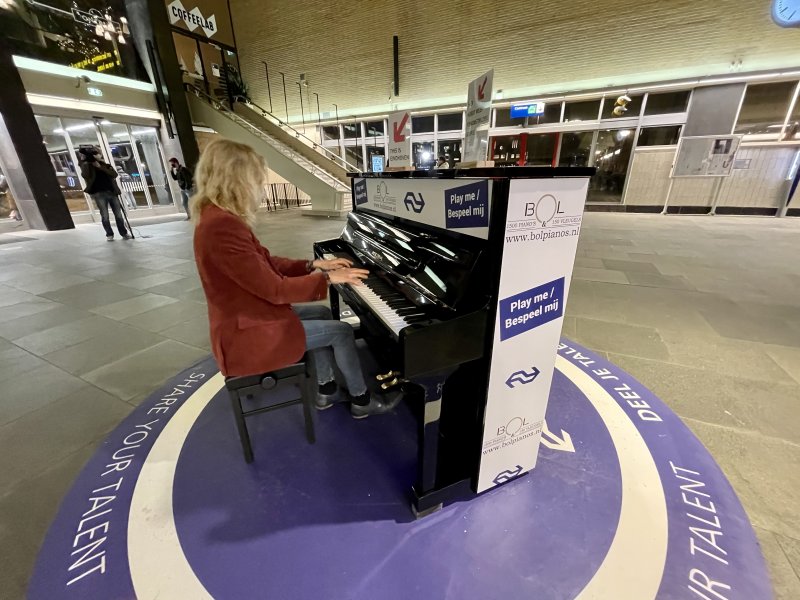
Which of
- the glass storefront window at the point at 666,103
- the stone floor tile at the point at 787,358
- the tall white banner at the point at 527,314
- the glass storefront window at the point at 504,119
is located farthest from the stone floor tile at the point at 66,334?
the glass storefront window at the point at 666,103

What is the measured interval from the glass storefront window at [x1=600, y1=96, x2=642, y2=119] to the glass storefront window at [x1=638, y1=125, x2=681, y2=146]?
0.55 metres

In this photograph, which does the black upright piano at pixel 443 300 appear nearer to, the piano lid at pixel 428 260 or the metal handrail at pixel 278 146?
the piano lid at pixel 428 260

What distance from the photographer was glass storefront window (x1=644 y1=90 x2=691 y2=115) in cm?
909

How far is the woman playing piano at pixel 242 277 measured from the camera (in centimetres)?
129

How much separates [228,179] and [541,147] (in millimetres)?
12145

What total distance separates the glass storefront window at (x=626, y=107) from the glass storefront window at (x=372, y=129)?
801 centimetres

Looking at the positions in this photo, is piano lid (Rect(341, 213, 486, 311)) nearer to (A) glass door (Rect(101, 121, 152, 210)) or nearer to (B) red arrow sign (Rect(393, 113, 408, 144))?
(B) red arrow sign (Rect(393, 113, 408, 144))

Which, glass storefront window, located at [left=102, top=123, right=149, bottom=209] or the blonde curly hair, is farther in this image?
glass storefront window, located at [left=102, top=123, right=149, bottom=209]

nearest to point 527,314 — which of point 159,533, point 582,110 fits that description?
point 159,533

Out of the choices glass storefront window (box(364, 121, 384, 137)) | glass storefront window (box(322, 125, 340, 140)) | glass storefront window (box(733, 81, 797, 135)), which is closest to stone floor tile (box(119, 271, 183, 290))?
glass storefront window (box(364, 121, 384, 137))

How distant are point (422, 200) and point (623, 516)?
4.98ft

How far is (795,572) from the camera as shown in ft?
3.83

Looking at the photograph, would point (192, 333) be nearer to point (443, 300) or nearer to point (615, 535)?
point (443, 300)

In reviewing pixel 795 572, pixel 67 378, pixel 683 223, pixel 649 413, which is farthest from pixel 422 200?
pixel 683 223
